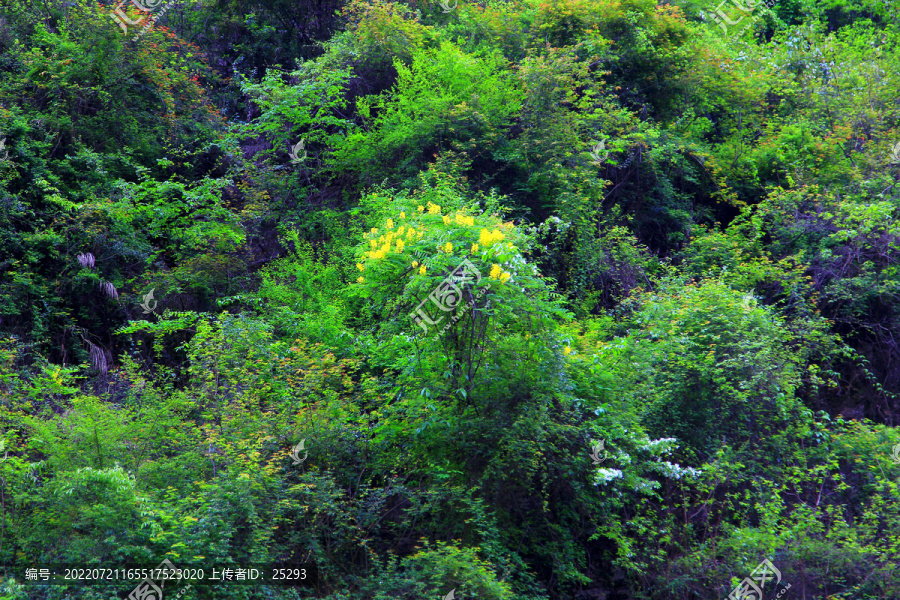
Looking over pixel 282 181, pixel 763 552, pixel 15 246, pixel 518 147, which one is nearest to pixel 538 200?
pixel 518 147

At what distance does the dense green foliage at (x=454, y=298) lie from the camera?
697 centimetres

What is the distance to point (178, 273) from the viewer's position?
452 inches

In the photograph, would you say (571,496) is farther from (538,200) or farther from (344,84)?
(344,84)

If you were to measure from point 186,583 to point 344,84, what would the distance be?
10140 millimetres
